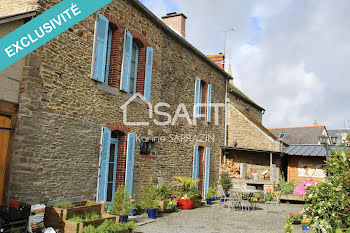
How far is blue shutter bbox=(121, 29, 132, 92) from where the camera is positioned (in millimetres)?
8680

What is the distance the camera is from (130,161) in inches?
351

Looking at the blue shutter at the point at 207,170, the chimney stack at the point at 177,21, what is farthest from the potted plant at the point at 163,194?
the chimney stack at the point at 177,21

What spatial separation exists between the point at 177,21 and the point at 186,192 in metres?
7.39

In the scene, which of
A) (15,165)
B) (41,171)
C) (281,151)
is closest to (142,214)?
(41,171)

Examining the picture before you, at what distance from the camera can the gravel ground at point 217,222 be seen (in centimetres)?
773

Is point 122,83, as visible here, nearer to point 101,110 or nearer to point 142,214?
point 101,110

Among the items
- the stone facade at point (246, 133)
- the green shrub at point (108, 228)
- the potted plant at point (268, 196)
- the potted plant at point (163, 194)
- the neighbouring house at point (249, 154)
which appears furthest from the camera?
the stone facade at point (246, 133)

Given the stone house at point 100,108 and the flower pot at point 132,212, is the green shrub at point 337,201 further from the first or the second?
the flower pot at point 132,212

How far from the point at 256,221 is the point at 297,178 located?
7450 mm

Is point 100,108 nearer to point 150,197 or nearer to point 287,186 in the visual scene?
point 150,197

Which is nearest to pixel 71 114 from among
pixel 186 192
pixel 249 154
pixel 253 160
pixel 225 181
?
pixel 186 192

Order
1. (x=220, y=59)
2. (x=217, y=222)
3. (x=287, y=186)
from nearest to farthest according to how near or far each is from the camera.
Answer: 1. (x=217, y=222)
2. (x=287, y=186)
3. (x=220, y=59)

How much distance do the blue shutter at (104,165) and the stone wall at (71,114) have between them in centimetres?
15

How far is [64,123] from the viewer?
688 cm
